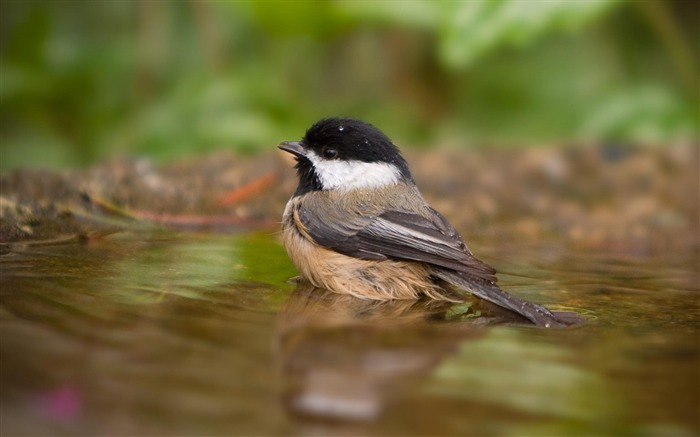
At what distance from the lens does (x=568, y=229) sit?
13.5 feet

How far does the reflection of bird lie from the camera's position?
1.59 meters

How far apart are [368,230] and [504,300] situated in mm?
651

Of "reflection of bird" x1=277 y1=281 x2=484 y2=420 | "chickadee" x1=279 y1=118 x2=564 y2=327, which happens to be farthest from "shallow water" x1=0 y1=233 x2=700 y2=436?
→ "chickadee" x1=279 y1=118 x2=564 y2=327

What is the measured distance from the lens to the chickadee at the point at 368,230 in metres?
2.84

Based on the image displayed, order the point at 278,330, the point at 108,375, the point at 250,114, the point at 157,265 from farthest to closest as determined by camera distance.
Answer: the point at 250,114 → the point at 157,265 → the point at 278,330 → the point at 108,375

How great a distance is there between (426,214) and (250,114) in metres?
2.39

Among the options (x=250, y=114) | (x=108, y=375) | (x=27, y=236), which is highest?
(x=250, y=114)

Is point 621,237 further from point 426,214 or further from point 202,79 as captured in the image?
point 202,79

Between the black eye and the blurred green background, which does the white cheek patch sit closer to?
the black eye

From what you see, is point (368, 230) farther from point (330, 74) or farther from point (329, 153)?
point (330, 74)

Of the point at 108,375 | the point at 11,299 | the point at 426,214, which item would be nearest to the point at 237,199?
the point at 426,214

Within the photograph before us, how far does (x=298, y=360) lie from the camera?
1804 mm

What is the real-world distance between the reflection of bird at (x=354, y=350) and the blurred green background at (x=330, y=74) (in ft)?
7.11

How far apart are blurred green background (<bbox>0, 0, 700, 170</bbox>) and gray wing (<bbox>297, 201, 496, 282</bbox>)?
152 centimetres
